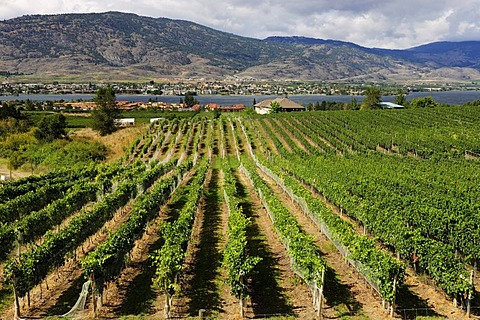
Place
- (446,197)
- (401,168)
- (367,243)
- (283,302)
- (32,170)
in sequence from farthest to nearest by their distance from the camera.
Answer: (32,170), (401,168), (446,197), (367,243), (283,302)

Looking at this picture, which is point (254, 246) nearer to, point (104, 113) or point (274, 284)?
point (274, 284)

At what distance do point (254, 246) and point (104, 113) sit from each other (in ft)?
194

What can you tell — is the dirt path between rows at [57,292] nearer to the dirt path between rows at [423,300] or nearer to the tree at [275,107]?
the dirt path between rows at [423,300]

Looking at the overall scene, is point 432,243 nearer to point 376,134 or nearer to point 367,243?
point 367,243

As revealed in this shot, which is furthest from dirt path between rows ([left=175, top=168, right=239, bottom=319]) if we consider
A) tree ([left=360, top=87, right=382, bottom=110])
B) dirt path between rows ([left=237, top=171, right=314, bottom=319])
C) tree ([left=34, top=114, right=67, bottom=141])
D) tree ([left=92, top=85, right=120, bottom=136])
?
tree ([left=360, top=87, right=382, bottom=110])

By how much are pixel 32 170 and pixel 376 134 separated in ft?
168

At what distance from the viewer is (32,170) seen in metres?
53.2

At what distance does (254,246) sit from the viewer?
72.3 ft

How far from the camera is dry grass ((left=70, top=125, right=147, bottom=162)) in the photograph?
6388cm

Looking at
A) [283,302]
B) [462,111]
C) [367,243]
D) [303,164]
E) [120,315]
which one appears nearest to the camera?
[120,315]

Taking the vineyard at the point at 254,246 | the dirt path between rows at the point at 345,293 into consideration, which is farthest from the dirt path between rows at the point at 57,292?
the dirt path between rows at the point at 345,293

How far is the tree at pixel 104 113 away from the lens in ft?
240

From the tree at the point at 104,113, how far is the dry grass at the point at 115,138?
1.44 metres

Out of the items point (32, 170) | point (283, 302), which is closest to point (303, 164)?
point (283, 302)
